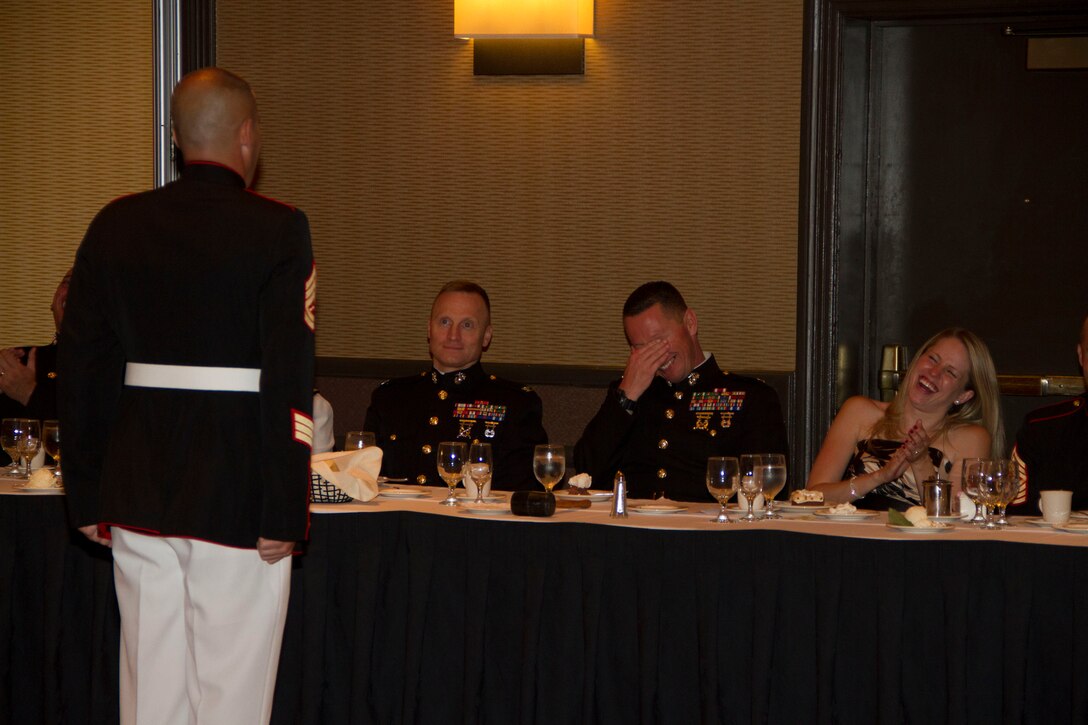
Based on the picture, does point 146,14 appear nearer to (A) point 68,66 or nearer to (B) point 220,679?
(A) point 68,66

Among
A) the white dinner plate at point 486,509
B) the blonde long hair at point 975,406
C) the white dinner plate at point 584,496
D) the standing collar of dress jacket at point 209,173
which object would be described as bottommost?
the white dinner plate at point 584,496

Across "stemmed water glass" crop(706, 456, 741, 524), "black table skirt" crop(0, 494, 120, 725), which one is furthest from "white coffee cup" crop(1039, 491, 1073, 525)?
"black table skirt" crop(0, 494, 120, 725)

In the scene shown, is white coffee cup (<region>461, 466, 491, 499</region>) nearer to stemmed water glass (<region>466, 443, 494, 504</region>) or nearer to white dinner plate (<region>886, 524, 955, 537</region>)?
stemmed water glass (<region>466, 443, 494, 504</region>)

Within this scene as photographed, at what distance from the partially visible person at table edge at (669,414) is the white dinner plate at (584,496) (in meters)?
0.50

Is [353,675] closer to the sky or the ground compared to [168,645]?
closer to the ground

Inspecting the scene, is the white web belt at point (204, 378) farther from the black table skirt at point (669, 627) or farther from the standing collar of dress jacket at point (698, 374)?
the standing collar of dress jacket at point (698, 374)

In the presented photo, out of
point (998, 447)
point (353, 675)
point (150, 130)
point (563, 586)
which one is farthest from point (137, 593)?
point (150, 130)

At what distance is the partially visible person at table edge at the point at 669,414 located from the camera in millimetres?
4035

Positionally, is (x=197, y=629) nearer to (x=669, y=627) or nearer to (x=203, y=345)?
(x=203, y=345)

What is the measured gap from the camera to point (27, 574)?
3.30 metres

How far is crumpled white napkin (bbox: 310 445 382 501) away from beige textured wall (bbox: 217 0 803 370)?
1938 mm

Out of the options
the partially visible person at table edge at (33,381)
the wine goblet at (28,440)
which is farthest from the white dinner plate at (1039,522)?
the partially visible person at table edge at (33,381)

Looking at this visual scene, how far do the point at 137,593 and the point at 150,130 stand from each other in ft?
12.1

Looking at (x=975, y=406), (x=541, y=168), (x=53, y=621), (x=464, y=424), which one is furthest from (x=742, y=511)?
(x=541, y=168)
